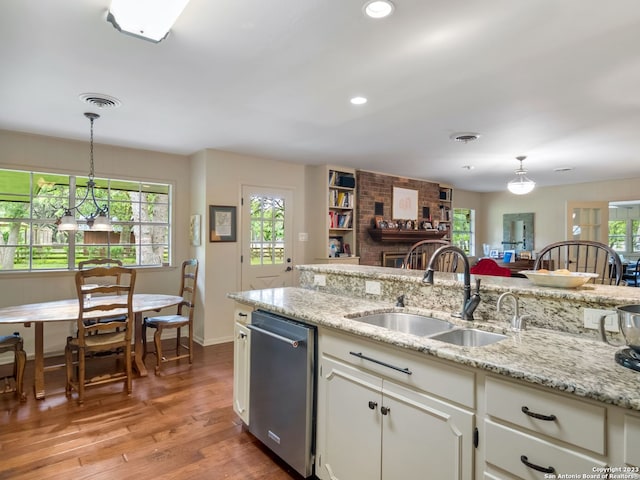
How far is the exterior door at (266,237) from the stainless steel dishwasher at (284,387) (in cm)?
263

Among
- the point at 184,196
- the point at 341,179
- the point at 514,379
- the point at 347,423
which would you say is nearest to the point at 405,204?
the point at 341,179

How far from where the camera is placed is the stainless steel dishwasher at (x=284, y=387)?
1.91 meters

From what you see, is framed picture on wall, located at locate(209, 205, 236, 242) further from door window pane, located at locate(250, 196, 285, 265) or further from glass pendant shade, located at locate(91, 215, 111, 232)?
glass pendant shade, located at locate(91, 215, 111, 232)

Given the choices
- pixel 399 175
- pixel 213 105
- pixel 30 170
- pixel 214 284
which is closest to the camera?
pixel 213 105

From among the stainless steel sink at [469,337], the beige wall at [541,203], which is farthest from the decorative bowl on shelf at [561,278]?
the beige wall at [541,203]

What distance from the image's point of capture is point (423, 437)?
4.66 feet

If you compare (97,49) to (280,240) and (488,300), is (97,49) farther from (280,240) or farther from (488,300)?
(280,240)

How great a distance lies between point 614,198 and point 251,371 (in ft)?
24.8

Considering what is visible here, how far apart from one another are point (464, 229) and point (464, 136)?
16.9 feet

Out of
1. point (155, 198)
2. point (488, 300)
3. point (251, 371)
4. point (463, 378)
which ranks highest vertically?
point (155, 198)

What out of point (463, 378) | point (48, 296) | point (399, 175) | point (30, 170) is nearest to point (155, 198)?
point (30, 170)

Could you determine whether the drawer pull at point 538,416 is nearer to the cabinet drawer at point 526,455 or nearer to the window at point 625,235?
the cabinet drawer at point 526,455

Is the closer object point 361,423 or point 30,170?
point 361,423

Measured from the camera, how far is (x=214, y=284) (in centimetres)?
457
